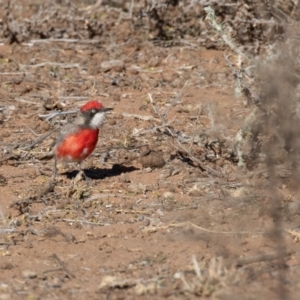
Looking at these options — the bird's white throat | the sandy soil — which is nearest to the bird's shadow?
the sandy soil

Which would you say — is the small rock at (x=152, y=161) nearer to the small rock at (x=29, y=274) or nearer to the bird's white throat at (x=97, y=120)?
the bird's white throat at (x=97, y=120)

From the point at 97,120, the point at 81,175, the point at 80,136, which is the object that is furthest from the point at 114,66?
the point at 81,175

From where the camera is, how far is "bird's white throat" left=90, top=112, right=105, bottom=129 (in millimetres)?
8656

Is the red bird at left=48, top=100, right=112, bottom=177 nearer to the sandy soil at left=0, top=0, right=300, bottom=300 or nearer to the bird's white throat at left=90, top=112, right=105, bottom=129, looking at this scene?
the bird's white throat at left=90, top=112, right=105, bottom=129

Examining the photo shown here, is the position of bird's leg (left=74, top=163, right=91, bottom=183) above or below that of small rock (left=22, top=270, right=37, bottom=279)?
below

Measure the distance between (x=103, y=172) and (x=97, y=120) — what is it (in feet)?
1.73

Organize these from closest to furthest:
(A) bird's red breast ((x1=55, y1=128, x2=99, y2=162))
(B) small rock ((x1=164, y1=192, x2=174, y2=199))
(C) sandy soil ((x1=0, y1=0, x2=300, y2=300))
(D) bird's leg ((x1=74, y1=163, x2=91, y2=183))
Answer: (C) sandy soil ((x1=0, y1=0, x2=300, y2=300))
(B) small rock ((x1=164, y1=192, x2=174, y2=199))
(D) bird's leg ((x1=74, y1=163, x2=91, y2=183))
(A) bird's red breast ((x1=55, y1=128, x2=99, y2=162))

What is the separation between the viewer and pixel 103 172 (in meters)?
8.68

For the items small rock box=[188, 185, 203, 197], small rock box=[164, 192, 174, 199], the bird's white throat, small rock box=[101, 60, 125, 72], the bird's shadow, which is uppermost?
the bird's white throat

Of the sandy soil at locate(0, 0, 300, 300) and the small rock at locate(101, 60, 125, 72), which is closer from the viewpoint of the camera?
the sandy soil at locate(0, 0, 300, 300)

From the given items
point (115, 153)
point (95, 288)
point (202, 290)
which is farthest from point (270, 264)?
point (115, 153)

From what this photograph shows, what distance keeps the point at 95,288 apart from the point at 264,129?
2.56 metres

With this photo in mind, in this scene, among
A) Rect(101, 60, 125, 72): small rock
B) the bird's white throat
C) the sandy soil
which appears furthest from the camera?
Rect(101, 60, 125, 72): small rock

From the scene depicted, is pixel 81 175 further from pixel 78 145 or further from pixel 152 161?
pixel 152 161
